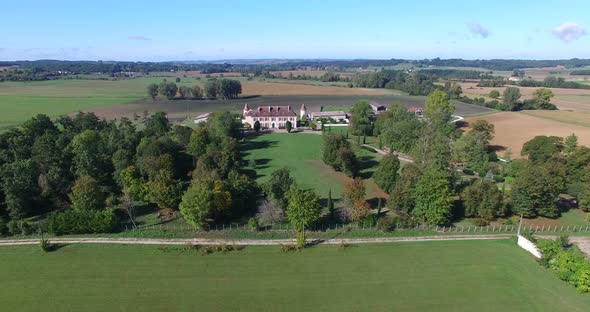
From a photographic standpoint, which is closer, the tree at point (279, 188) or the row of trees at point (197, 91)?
the tree at point (279, 188)

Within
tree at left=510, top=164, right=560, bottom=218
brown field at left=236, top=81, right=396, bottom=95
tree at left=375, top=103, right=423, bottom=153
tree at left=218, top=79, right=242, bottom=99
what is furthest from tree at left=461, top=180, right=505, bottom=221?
brown field at left=236, top=81, right=396, bottom=95

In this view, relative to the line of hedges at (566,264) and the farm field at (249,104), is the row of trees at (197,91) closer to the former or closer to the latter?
the farm field at (249,104)

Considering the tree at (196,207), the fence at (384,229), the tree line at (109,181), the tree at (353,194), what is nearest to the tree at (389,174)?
the tree at (353,194)

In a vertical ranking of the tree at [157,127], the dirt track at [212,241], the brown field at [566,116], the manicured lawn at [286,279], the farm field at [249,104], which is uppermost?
the tree at [157,127]

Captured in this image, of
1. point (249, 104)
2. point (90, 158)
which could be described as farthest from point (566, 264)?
point (249, 104)

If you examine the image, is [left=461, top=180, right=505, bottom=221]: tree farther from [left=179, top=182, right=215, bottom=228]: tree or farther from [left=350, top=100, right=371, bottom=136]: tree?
[left=350, top=100, right=371, bottom=136]: tree

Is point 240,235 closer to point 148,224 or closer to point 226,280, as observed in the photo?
point 226,280

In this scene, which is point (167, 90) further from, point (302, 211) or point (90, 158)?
point (302, 211)
